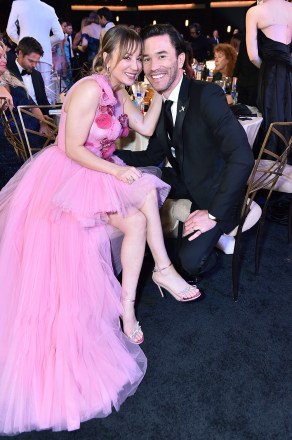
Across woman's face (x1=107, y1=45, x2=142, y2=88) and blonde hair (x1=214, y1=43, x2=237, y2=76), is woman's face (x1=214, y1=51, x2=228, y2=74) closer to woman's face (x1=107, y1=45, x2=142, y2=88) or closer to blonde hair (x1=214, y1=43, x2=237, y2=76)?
blonde hair (x1=214, y1=43, x2=237, y2=76)

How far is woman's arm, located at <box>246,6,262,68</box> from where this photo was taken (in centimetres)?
284

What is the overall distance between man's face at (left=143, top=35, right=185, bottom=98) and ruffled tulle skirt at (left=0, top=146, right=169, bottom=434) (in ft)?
1.51

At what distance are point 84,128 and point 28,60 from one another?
93.1 inches

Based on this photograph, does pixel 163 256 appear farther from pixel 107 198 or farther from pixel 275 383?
pixel 275 383

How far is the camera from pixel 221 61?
3.65m

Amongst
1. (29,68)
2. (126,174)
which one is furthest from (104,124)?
(29,68)

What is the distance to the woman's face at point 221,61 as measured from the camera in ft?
11.9

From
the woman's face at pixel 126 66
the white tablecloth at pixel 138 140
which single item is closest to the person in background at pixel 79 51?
the white tablecloth at pixel 138 140

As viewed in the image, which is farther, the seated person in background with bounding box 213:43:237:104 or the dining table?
the seated person in background with bounding box 213:43:237:104

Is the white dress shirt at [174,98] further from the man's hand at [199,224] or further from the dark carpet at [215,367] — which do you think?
the dark carpet at [215,367]

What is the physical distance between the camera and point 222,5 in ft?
46.6

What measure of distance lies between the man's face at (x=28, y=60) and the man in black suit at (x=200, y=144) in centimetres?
212

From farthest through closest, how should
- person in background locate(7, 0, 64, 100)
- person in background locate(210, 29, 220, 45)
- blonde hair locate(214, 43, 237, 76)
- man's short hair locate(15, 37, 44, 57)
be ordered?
person in background locate(210, 29, 220, 45) → person in background locate(7, 0, 64, 100) → blonde hair locate(214, 43, 237, 76) → man's short hair locate(15, 37, 44, 57)

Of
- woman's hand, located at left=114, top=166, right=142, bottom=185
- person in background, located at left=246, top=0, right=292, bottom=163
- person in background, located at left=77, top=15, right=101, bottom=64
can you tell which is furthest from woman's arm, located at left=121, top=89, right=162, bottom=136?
person in background, located at left=77, top=15, right=101, bottom=64
